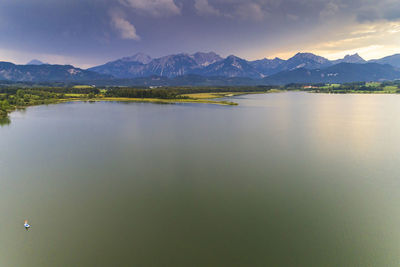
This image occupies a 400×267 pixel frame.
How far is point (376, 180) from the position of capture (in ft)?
87.4

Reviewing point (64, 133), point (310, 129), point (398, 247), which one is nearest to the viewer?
point (398, 247)

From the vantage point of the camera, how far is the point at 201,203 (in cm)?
2164

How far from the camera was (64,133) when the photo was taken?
5109 centimetres

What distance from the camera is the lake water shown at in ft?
51.2

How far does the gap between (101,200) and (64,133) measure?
123ft

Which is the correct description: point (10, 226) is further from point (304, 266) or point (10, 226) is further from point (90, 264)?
point (304, 266)

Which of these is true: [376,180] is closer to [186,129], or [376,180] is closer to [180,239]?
[180,239]

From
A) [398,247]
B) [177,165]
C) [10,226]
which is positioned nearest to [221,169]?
[177,165]

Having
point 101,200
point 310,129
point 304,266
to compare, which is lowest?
point 304,266

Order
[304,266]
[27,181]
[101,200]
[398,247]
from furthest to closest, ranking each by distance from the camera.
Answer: [27,181], [101,200], [398,247], [304,266]

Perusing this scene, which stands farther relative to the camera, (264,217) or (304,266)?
(264,217)

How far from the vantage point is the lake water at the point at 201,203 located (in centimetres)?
1559

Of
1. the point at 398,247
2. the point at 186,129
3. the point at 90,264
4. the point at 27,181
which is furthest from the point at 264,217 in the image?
the point at 186,129

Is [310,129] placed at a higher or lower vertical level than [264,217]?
higher
